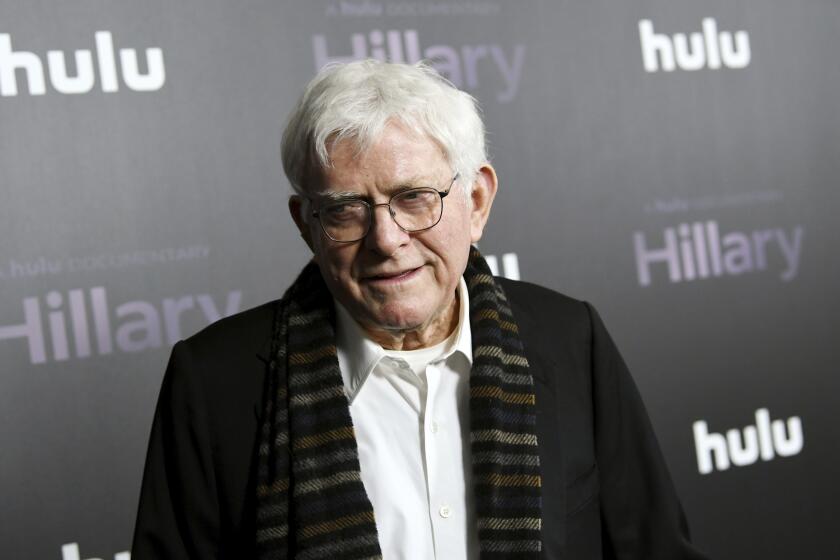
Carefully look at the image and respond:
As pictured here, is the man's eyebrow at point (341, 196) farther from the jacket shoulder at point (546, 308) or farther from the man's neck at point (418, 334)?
the jacket shoulder at point (546, 308)

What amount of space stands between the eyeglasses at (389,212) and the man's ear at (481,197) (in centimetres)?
14

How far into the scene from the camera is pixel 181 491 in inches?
55.9

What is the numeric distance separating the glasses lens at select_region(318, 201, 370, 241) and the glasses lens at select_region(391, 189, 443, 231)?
1.7 inches

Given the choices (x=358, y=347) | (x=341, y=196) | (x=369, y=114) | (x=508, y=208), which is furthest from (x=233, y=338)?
(x=508, y=208)

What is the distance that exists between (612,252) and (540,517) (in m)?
1.72

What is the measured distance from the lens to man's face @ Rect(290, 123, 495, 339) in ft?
4.48

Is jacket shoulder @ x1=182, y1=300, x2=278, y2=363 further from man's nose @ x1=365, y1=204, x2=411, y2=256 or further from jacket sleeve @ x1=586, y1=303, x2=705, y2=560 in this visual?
jacket sleeve @ x1=586, y1=303, x2=705, y2=560

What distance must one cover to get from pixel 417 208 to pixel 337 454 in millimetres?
354

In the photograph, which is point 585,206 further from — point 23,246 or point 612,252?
point 23,246

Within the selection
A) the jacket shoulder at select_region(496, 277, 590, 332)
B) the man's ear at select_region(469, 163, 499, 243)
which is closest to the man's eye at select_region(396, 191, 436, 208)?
the man's ear at select_region(469, 163, 499, 243)

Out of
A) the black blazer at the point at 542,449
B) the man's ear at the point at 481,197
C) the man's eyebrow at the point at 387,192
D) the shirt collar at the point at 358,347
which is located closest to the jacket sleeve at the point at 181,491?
the black blazer at the point at 542,449

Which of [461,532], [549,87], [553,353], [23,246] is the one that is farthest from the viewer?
[549,87]

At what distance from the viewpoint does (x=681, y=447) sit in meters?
3.15

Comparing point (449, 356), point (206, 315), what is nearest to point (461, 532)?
point (449, 356)
